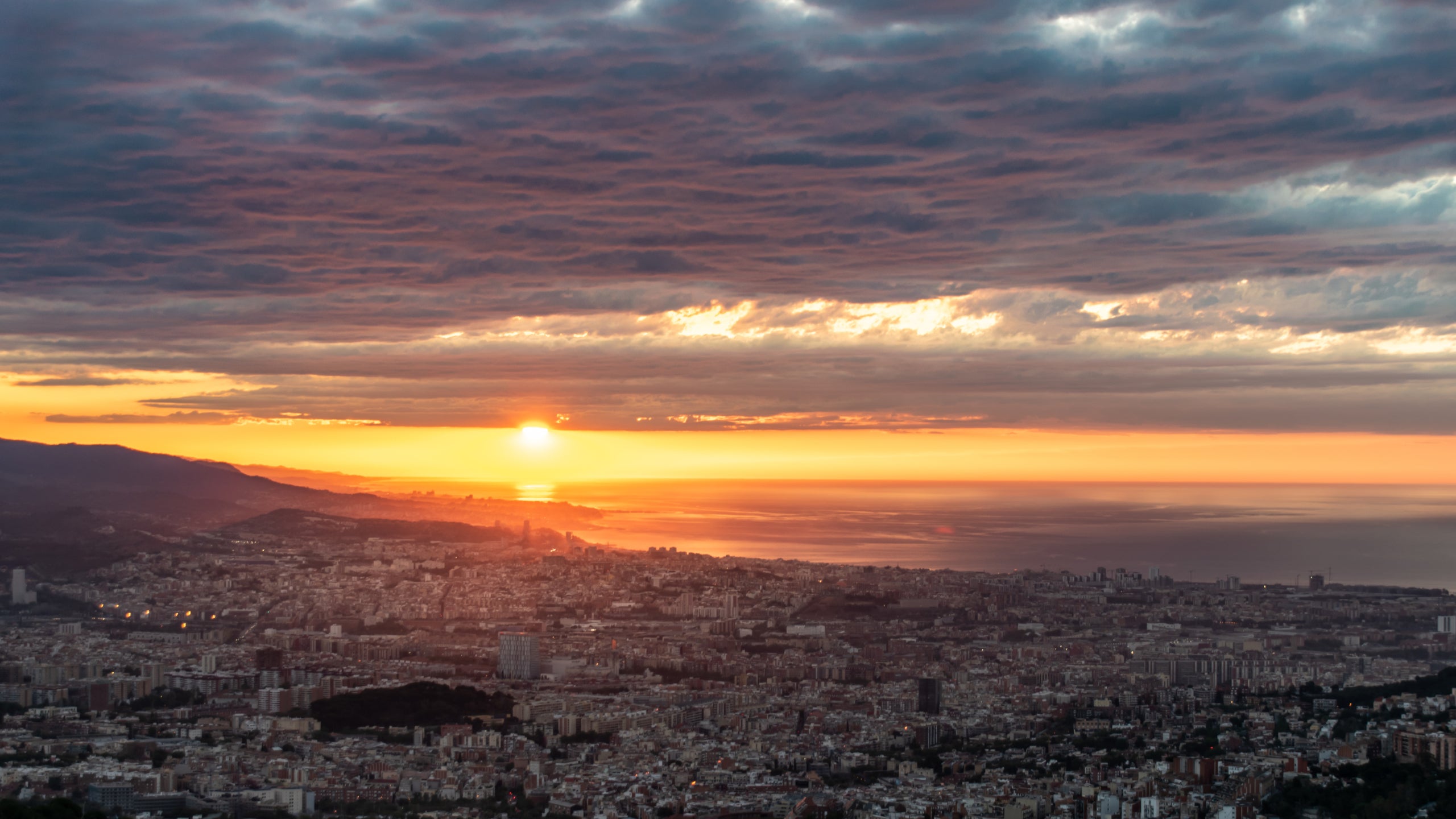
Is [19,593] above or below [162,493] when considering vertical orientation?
below

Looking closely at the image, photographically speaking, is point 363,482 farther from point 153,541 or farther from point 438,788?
point 438,788

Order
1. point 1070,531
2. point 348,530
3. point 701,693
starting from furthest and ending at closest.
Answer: point 1070,531 → point 348,530 → point 701,693

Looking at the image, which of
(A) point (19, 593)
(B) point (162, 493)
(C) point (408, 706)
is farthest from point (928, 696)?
(B) point (162, 493)

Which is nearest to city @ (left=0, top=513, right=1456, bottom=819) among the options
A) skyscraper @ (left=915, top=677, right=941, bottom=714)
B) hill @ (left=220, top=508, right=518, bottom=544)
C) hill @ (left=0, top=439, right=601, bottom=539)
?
skyscraper @ (left=915, top=677, right=941, bottom=714)

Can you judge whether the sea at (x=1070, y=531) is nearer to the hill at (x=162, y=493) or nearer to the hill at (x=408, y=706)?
the hill at (x=162, y=493)

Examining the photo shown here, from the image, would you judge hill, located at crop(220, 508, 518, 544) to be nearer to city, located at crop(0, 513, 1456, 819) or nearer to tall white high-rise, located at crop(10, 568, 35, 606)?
city, located at crop(0, 513, 1456, 819)

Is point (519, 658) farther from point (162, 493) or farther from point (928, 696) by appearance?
point (162, 493)
